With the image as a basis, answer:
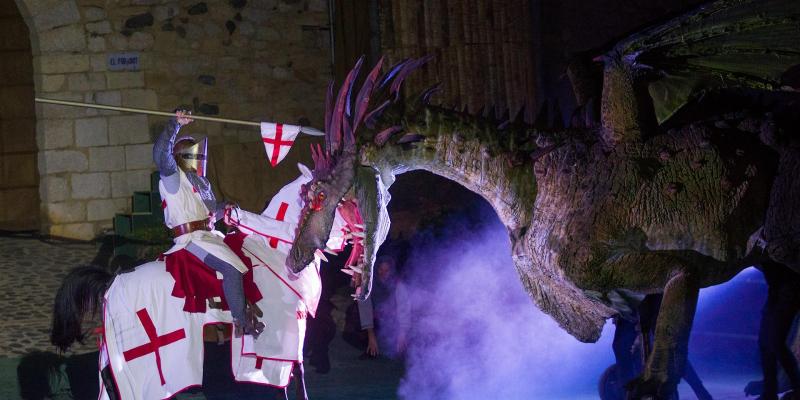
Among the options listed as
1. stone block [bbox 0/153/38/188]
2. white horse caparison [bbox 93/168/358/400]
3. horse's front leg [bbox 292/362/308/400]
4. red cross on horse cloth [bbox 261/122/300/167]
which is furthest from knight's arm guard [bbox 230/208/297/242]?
stone block [bbox 0/153/38/188]

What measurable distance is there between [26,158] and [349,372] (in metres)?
5.33

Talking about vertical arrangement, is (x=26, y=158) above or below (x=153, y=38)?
below

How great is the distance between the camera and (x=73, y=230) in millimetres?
9773

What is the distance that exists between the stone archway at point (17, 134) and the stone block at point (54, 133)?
792 mm

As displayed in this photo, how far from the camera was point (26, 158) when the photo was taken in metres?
10.5

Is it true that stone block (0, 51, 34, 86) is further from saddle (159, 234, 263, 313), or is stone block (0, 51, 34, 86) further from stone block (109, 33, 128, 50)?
saddle (159, 234, 263, 313)

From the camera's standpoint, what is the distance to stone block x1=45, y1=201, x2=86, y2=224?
9.75 meters

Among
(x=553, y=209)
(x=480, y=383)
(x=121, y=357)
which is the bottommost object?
(x=480, y=383)

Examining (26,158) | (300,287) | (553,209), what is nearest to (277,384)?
(300,287)

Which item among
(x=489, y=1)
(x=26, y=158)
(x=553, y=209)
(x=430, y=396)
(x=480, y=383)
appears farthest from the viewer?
(x=26, y=158)

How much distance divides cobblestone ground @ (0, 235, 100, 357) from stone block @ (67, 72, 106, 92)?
1532 mm

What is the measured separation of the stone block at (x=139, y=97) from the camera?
387 inches

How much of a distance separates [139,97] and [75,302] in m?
4.72

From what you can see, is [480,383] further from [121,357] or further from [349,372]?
[121,357]
